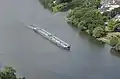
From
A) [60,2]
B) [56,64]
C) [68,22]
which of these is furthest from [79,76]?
[60,2]

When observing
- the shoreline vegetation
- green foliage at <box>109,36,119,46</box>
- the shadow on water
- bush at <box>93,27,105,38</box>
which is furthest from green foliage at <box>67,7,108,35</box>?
the shadow on water

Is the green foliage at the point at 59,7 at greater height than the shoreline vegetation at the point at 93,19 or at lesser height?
greater

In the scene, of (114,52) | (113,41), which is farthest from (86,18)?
(114,52)

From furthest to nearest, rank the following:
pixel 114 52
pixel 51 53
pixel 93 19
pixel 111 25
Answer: pixel 93 19 < pixel 111 25 < pixel 51 53 < pixel 114 52

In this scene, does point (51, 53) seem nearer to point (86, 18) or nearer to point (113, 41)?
point (113, 41)

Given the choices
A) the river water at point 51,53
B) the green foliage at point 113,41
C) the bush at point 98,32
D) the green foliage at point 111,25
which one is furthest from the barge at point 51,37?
the green foliage at point 111,25

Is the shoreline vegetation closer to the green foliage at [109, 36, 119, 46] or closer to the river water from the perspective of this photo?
the green foliage at [109, 36, 119, 46]

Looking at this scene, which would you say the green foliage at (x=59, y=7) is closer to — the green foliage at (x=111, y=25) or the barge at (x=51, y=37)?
the barge at (x=51, y=37)
